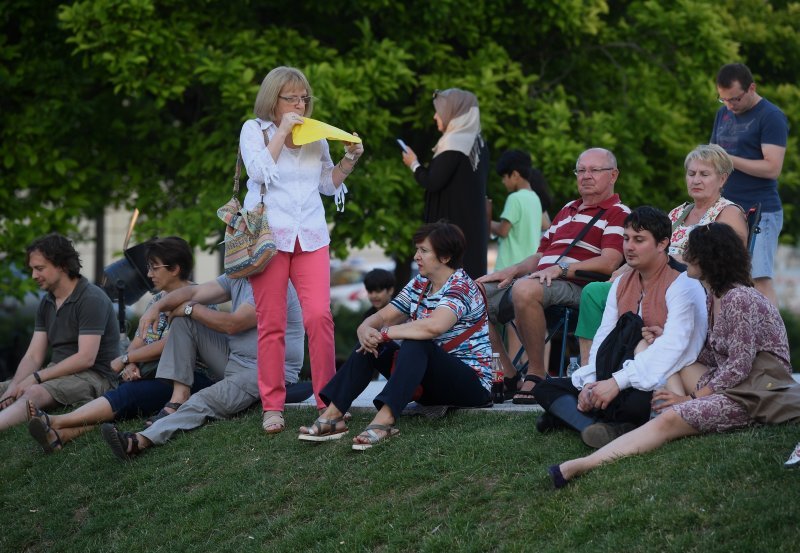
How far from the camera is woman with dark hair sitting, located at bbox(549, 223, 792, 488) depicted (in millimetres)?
5859

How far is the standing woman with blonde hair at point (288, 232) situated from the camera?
24.4 ft

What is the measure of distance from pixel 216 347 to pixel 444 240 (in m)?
2.12

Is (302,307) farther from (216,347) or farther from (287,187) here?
(216,347)

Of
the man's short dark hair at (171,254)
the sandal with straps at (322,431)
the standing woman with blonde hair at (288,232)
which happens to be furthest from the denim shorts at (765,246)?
the man's short dark hair at (171,254)

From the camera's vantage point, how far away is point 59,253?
9266 mm

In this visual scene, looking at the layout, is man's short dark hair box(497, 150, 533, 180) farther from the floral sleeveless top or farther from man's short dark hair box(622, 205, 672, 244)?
man's short dark hair box(622, 205, 672, 244)

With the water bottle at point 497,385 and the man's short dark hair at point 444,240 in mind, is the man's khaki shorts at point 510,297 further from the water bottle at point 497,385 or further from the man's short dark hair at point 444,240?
the man's short dark hair at point 444,240

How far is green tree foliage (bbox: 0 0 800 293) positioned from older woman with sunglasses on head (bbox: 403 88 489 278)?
2315mm

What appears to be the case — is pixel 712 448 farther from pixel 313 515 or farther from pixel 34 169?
pixel 34 169

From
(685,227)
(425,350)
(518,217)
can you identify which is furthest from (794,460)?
(518,217)

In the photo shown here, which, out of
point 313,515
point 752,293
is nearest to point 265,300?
point 313,515

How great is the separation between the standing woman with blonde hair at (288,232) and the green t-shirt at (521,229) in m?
1.77

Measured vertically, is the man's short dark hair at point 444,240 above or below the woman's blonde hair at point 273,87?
below

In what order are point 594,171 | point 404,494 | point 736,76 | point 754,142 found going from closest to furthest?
point 404,494
point 594,171
point 736,76
point 754,142
